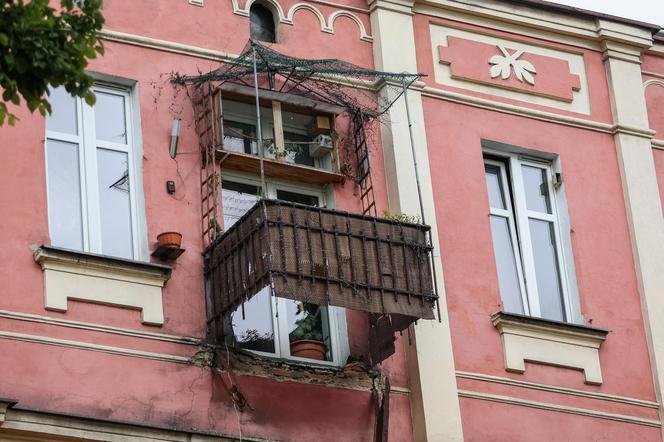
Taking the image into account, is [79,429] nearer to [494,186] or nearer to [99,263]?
[99,263]

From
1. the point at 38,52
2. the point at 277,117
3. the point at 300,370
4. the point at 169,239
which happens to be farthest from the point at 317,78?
the point at 38,52

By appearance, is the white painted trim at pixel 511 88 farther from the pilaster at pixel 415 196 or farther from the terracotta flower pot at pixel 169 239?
the terracotta flower pot at pixel 169 239

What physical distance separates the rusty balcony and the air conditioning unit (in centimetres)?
157

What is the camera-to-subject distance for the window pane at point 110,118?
16.7 meters

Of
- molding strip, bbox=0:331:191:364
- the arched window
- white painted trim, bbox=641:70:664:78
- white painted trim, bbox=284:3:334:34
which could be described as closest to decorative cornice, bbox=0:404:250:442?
molding strip, bbox=0:331:191:364

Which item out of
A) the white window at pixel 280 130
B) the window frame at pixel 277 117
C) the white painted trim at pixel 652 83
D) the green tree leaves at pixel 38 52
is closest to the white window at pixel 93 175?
the window frame at pixel 277 117

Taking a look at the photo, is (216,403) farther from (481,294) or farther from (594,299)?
(594,299)

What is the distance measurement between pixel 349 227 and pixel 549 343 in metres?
2.66

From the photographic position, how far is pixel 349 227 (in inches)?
632

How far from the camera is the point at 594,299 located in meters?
18.2

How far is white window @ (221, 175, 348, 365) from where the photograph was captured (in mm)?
16516

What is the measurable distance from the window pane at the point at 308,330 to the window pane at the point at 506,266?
76.5 inches

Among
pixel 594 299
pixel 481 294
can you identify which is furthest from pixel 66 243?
pixel 594 299

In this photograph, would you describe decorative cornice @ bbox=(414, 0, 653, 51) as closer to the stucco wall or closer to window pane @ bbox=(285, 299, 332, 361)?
the stucco wall
